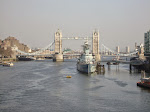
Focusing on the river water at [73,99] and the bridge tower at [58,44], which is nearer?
the river water at [73,99]

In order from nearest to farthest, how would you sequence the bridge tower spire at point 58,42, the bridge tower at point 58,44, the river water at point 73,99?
the river water at point 73,99 → the bridge tower at point 58,44 → the bridge tower spire at point 58,42

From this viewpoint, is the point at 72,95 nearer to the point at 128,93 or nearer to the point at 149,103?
the point at 128,93

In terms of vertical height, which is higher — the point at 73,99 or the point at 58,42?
the point at 58,42

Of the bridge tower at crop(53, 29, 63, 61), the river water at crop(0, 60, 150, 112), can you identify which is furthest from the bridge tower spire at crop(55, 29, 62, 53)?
the river water at crop(0, 60, 150, 112)

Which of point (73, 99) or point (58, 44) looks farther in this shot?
point (58, 44)

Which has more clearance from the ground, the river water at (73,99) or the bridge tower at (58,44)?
the bridge tower at (58,44)

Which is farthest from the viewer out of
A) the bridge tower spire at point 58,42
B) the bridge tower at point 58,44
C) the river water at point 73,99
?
the bridge tower spire at point 58,42

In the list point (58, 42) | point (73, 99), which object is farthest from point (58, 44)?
point (73, 99)

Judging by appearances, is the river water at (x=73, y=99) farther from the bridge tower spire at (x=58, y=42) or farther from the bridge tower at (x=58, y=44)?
the bridge tower spire at (x=58, y=42)

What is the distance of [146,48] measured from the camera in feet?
306

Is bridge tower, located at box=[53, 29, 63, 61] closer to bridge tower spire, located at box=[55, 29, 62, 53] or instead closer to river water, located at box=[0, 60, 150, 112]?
bridge tower spire, located at box=[55, 29, 62, 53]

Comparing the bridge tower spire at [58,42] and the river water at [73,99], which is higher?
the bridge tower spire at [58,42]

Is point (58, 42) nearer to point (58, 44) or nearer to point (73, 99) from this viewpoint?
point (58, 44)

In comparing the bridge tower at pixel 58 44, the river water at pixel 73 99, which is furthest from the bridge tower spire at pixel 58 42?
the river water at pixel 73 99
